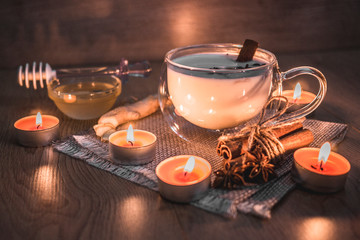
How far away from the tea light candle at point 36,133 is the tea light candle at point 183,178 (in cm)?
30

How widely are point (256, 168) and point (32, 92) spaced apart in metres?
0.79

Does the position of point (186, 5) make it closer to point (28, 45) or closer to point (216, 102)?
point (28, 45)

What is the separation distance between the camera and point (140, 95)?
110 centimetres

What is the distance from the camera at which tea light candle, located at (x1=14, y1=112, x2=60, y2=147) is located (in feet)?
2.49

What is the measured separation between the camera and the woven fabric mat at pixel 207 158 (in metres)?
0.56

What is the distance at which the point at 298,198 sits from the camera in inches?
23.2

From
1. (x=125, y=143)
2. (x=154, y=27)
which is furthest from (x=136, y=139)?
(x=154, y=27)

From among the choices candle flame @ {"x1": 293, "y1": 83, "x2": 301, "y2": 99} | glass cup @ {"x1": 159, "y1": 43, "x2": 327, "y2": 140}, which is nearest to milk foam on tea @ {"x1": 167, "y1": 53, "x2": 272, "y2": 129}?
glass cup @ {"x1": 159, "y1": 43, "x2": 327, "y2": 140}

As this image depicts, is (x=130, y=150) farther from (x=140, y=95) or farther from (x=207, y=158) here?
(x=140, y=95)

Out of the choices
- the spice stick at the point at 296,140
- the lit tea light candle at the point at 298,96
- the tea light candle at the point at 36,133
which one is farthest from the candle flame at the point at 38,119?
the lit tea light candle at the point at 298,96

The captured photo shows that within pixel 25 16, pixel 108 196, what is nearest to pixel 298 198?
pixel 108 196

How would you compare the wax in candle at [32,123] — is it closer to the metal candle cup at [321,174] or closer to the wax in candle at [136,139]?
the wax in candle at [136,139]

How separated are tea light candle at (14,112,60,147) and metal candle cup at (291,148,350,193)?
19.7 inches

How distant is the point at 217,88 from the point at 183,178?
0.18 metres
